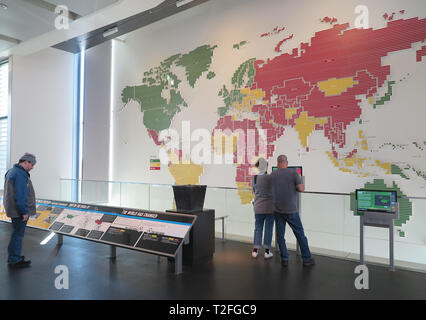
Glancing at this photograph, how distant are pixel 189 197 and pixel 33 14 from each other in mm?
5106

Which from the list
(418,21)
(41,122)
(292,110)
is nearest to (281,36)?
(292,110)

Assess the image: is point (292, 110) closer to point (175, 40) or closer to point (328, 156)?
point (328, 156)

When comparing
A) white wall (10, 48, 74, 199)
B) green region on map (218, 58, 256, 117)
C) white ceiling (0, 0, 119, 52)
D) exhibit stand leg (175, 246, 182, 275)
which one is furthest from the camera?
white wall (10, 48, 74, 199)

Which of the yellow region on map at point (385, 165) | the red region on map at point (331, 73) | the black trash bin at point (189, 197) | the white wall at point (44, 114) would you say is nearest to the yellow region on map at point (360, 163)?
the yellow region on map at point (385, 165)

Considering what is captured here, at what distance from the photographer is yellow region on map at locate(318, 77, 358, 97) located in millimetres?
5324

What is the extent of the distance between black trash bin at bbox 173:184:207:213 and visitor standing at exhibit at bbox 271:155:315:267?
1047 mm

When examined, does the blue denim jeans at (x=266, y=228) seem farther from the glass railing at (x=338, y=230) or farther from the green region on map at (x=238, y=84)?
the green region on map at (x=238, y=84)

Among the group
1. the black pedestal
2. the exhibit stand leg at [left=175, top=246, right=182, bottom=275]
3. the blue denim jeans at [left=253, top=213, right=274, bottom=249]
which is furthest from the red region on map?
the exhibit stand leg at [left=175, top=246, right=182, bottom=275]

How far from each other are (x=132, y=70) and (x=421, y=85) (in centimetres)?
707

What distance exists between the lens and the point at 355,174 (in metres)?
5.25

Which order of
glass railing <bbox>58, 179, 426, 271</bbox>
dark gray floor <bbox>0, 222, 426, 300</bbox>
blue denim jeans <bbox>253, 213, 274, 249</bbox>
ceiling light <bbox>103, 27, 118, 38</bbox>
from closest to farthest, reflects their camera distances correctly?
dark gray floor <bbox>0, 222, 426, 300</bbox> < glass railing <bbox>58, 179, 426, 271</bbox> < blue denim jeans <bbox>253, 213, 274, 249</bbox> < ceiling light <bbox>103, 27, 118, 38</bbox>

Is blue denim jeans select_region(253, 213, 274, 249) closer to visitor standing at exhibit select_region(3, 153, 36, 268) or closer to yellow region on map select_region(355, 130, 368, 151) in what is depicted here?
yellow region on map select_region(355, 130, 368, 151)

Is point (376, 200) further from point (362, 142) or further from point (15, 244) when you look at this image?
point (15, 244)

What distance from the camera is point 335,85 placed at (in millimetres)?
5469
